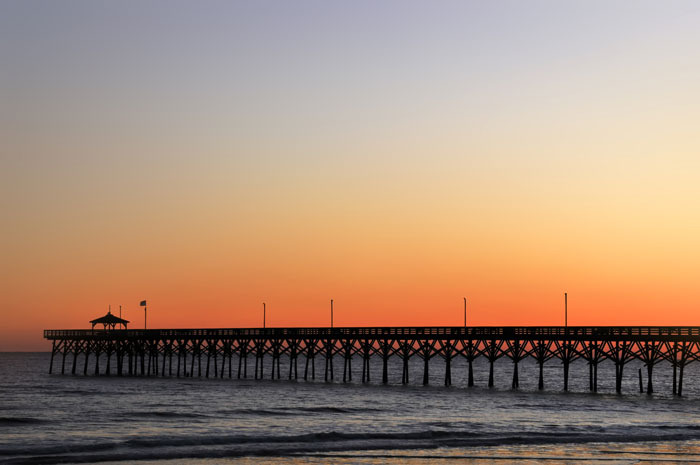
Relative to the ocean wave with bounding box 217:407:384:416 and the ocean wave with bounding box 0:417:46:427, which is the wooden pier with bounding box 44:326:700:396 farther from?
the ocean wave with bounding box 0:417:46:427

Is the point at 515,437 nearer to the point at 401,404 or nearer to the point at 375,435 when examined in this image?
the point at 375,435

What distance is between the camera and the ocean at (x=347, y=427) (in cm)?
3105

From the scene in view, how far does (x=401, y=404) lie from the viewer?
2041 inches

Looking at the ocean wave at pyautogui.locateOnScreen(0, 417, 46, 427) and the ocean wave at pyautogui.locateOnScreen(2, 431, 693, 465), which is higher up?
the ocean wave at pyautogui.locateOnScreen(2, 431, 693, 465)

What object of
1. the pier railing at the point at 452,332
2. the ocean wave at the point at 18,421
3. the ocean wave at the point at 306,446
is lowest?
the ocean wave at the point at 18,421

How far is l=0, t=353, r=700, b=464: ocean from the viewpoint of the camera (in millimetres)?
31047

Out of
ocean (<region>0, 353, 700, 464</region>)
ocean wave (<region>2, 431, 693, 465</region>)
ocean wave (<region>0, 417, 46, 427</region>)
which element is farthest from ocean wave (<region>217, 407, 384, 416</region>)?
ocean wave (<region>2, 431, 693, 465</region>)

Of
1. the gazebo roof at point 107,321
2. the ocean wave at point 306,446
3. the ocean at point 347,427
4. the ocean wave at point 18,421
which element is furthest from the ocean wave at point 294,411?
the gazebo roof at point 107,321

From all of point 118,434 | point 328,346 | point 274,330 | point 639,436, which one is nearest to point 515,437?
point 639,436

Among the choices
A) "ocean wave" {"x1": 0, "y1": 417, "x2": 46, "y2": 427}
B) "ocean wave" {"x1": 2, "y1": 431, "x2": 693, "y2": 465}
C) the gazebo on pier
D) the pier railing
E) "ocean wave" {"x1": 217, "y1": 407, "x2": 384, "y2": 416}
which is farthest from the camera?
the gazebo on pier

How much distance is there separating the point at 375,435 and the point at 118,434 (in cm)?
1112

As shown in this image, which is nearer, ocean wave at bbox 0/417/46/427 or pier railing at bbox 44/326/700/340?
ocean wave at bbox 0/417/46/427

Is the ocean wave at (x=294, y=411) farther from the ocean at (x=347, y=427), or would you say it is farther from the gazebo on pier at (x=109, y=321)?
the gazebo on pier at (x=109, y=321)

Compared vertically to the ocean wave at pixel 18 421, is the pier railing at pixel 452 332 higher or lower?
higher
